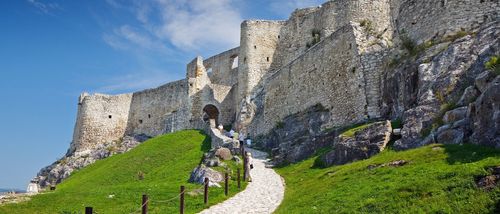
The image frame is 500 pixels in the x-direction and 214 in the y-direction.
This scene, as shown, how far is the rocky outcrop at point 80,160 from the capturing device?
49.2 meters

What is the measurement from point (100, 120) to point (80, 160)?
25.5 ft

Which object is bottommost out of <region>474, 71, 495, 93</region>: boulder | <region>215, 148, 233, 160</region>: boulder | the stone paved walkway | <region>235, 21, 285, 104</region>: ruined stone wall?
the stone paved walkway

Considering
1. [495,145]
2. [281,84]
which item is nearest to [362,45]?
[281,84]

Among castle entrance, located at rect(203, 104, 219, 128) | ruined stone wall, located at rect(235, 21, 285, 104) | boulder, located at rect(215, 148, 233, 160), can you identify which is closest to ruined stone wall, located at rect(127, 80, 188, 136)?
castle entrance, located at rect(203, 104, 219, 128)

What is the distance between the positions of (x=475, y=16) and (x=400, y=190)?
13.2 meters

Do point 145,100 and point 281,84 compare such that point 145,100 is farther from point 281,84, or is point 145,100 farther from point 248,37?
point 281,84

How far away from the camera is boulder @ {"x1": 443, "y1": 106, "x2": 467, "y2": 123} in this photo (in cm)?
1838

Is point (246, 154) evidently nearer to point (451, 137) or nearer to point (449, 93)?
point (449, 93)

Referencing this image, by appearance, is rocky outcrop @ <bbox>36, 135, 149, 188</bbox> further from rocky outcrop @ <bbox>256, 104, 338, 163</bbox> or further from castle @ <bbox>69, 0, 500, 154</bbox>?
rocky outcrop @ <bbox>256, 104, 338, 163</bbox>

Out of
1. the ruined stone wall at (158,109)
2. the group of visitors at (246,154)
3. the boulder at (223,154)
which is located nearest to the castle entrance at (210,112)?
the ruined stone wall at (158,109)

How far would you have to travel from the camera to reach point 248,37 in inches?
1994

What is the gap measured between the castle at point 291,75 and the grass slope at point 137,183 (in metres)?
5.98

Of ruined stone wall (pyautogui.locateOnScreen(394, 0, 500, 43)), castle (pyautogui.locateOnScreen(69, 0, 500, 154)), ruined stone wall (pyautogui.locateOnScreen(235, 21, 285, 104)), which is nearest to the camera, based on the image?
ruined stone wall (pyautogui.locateOnScreen(394, 0, 500, 43))

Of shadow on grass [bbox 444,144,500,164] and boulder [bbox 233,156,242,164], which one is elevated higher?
boulder [bbox 233,156,242,164]
